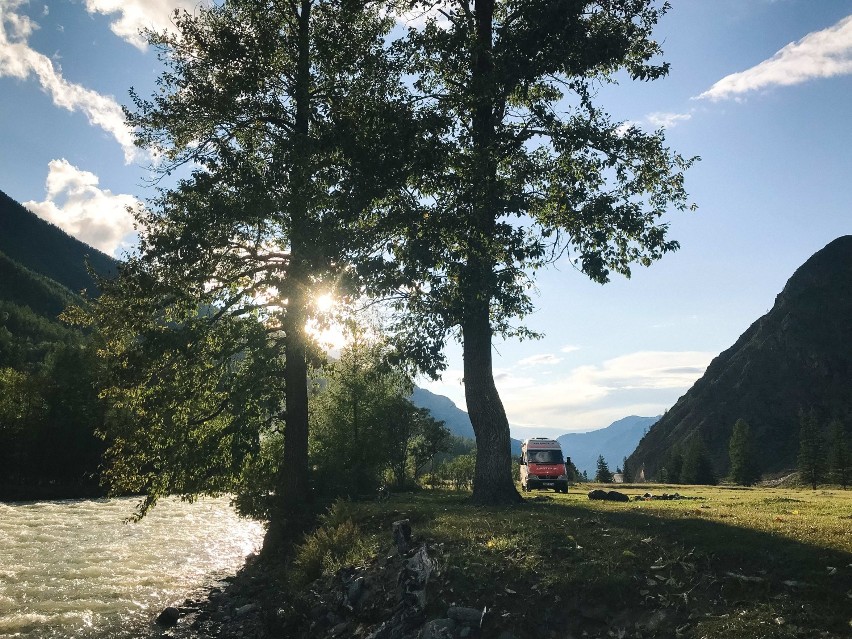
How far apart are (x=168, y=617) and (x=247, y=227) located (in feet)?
40.6

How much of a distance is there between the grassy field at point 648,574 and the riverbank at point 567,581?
24 mm

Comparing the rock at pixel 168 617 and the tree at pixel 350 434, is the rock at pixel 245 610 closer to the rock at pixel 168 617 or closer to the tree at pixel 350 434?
the rock at pixel 168 617

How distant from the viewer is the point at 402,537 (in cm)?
1334

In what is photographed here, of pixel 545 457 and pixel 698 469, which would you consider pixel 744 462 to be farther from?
pixel 545 457

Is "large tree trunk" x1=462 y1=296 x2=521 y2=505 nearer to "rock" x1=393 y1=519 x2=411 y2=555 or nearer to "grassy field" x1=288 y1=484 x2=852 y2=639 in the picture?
"grassy field" x1=288 y1=484 x2=852 y2=639

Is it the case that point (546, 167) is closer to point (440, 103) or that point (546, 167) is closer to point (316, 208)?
point (440, 103)

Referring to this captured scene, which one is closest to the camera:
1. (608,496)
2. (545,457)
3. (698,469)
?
(608,496)

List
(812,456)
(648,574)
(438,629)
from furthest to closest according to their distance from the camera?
(812,456)
(648,574)
(438,629)

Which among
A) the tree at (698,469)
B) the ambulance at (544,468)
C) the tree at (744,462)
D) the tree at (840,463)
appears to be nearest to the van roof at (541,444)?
the ambulance at (544,468)

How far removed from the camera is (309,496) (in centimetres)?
2245

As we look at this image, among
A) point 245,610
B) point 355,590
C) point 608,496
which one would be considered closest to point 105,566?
point 245,610

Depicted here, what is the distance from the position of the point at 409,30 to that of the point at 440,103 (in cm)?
306

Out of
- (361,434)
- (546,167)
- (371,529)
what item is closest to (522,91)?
(546,167)

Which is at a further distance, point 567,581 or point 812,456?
point 812,456
